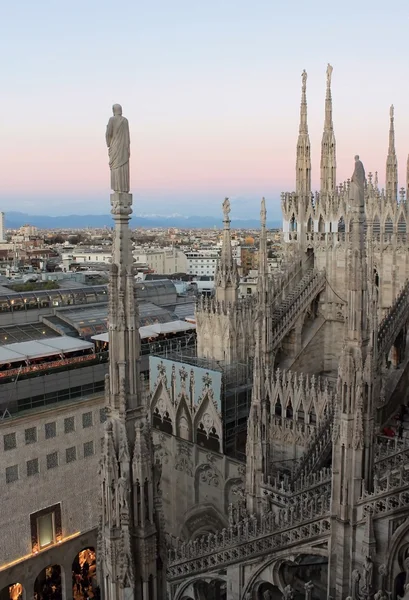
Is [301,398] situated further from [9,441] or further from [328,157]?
[328,157]

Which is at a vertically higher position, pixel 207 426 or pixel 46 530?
pixel 207 426

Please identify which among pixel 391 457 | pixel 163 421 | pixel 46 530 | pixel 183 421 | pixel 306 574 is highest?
pixel 391 457

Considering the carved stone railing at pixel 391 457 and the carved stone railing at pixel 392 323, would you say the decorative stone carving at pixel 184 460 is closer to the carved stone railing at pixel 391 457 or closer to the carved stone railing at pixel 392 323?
the carved stone railing at pixel 392 323

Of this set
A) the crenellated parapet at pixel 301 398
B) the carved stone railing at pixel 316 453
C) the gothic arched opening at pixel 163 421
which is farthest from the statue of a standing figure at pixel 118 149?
the gothic arched opening at pixel 163 421

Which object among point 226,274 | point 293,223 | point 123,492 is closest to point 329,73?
point 293,223

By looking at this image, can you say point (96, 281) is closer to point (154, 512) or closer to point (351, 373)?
point (351, 373)

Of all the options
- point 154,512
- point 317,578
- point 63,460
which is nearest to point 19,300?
point 63,460

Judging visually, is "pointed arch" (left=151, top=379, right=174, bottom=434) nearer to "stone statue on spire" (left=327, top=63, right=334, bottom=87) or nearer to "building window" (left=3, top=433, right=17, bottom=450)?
"building window" (left=3, top=433, right=17, bottom=450)
